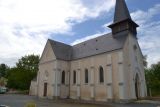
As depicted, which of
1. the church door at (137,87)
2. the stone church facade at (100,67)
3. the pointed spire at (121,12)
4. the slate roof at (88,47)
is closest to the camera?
the stone church facade at (100,67)

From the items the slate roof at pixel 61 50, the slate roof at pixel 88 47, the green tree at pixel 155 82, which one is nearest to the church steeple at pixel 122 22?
the slate roof at pixel 88 47

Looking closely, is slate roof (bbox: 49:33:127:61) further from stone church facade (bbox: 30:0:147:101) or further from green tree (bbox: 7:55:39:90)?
green tree (bbox: 7:55:39:90)

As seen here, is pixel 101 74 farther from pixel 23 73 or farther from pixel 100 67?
pixel 23 73

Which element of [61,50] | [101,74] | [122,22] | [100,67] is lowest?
[101,74]

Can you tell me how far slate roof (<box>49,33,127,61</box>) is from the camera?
29.0 meters

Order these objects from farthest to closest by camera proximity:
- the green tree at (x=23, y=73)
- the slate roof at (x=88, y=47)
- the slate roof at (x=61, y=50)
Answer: the green tree at (x=23, y=73) < the slate roof at (x=61, y=50) < the slate roof at (x=88, y=47)

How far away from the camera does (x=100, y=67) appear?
29.7m

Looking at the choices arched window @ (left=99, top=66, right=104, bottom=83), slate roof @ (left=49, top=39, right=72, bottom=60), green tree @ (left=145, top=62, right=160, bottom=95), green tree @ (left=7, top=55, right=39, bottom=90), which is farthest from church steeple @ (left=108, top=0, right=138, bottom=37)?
green tree @ (left=7, top=55, right=39, bottom=90)

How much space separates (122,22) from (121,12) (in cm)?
291

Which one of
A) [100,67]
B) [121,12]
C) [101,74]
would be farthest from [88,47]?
[121,12]

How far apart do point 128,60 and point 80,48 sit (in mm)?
12262

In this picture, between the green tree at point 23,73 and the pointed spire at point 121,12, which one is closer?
the pointed spire at point 121,12

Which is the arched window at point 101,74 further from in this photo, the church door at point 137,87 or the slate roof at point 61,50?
the slate roof at point 61,50

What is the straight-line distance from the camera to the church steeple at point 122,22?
2941 centimetres
